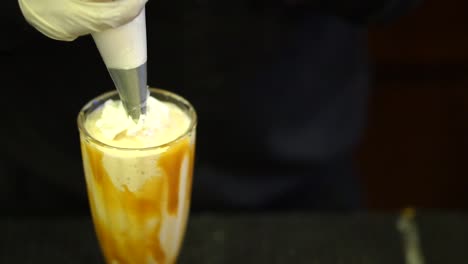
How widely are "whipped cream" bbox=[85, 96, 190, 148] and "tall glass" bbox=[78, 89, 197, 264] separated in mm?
13

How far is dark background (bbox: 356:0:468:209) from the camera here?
2158 mm

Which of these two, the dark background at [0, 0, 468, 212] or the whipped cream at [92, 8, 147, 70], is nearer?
the whipped cream at [92, 8, 147, 70]

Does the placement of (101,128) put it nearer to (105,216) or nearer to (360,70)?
(105,216)

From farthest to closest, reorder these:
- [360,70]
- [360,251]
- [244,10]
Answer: [360,70] < [244,10] < [360,251]

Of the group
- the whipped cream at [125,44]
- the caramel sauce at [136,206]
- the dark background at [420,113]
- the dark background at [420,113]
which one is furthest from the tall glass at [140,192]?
the dark background at [420,113]

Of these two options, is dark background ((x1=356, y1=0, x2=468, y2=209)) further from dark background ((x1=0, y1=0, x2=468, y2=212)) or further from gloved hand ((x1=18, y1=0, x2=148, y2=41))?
gloved hand ((x1=18, y1=0, x2=148, y2=41))

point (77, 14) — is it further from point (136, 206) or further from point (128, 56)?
point (136, 206)

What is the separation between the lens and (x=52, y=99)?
129cm

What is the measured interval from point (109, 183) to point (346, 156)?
752 millimetres

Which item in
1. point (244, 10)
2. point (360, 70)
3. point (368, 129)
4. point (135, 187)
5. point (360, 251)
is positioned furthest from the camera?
point (368, 129)

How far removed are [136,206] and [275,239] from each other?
0.99ft

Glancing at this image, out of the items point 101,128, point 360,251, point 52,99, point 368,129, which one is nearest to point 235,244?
point 360,251

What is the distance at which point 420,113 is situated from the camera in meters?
2.27

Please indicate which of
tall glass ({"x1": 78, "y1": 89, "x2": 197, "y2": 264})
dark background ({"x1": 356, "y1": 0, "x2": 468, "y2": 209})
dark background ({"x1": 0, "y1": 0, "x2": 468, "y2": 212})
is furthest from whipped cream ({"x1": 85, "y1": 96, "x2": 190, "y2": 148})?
dark background ({"x1": 356, "y1": 0, "x2": 468, "y2": 209})
